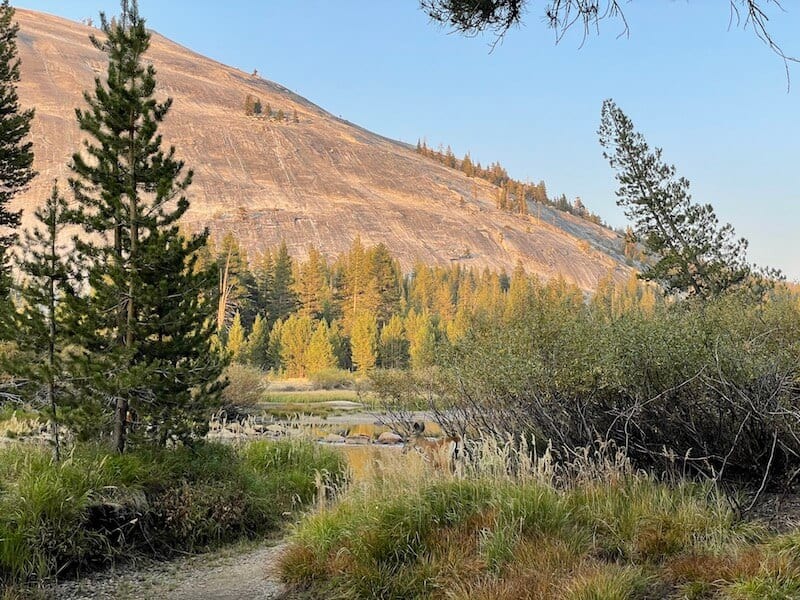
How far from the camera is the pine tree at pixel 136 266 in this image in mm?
8680

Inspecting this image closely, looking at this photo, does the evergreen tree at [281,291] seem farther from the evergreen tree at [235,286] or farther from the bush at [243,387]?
the bush at [243,387]

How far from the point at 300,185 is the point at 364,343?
7253cm

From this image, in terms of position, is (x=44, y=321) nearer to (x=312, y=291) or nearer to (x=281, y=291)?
(x=312, y=291)

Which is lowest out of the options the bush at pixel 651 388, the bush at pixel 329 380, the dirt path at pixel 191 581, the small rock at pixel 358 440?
the small rock at pixel 358 440

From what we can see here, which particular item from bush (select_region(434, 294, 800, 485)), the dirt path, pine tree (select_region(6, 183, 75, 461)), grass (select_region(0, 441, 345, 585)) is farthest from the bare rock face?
the dirt path

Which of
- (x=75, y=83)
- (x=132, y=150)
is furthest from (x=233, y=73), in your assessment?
(x=132, y=150)

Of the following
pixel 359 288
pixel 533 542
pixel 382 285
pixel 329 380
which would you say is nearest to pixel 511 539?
pixel 533 542

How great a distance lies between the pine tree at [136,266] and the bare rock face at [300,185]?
8920cm

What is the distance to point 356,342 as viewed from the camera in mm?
58281

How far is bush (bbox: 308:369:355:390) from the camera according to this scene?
166ft

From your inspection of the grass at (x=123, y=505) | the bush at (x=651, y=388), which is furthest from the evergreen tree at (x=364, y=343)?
the grass at (x=123, y=505)

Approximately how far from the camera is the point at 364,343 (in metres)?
57.3

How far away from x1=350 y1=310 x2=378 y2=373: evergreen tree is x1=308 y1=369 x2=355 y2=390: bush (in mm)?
3422

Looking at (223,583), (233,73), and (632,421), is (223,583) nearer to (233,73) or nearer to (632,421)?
(632,421)
